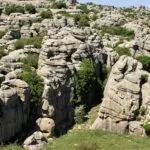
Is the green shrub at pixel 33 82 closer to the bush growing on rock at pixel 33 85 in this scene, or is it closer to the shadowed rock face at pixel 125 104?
the bush growing on rock at pixel 33 85

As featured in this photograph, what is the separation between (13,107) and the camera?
33.9 m

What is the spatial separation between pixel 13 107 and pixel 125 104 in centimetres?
917

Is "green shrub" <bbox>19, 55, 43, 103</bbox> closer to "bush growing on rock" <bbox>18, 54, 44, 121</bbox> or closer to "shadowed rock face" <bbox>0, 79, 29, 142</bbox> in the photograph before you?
"bush growing on rock" <bbox>18, 54, 44, 121</bbox>

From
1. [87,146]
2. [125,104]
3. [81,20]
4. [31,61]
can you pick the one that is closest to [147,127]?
[125,104]

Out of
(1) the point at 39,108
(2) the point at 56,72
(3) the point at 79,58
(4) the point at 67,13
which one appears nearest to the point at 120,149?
(1) the point at 39,108

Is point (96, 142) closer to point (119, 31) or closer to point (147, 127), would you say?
point (147, 127)

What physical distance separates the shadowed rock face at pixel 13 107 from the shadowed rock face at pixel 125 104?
591 cm

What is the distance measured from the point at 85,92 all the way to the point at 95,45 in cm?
812

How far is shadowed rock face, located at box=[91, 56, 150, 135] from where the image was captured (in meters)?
37.7

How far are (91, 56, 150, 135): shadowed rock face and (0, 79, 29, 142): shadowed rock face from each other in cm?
591

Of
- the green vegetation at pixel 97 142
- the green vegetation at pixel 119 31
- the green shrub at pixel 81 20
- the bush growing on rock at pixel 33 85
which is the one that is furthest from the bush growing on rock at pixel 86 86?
the green shrub at pixel 81 20

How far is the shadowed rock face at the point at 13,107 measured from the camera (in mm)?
32719

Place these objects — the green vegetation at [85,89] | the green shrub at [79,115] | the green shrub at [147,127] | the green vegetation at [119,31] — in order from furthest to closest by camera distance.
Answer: the green vegetation at [119,31] → the green vegetation at [85,89] → the green shrub at [79,115] → the green shrub at [147,127]

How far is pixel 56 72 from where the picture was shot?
40031 mm
